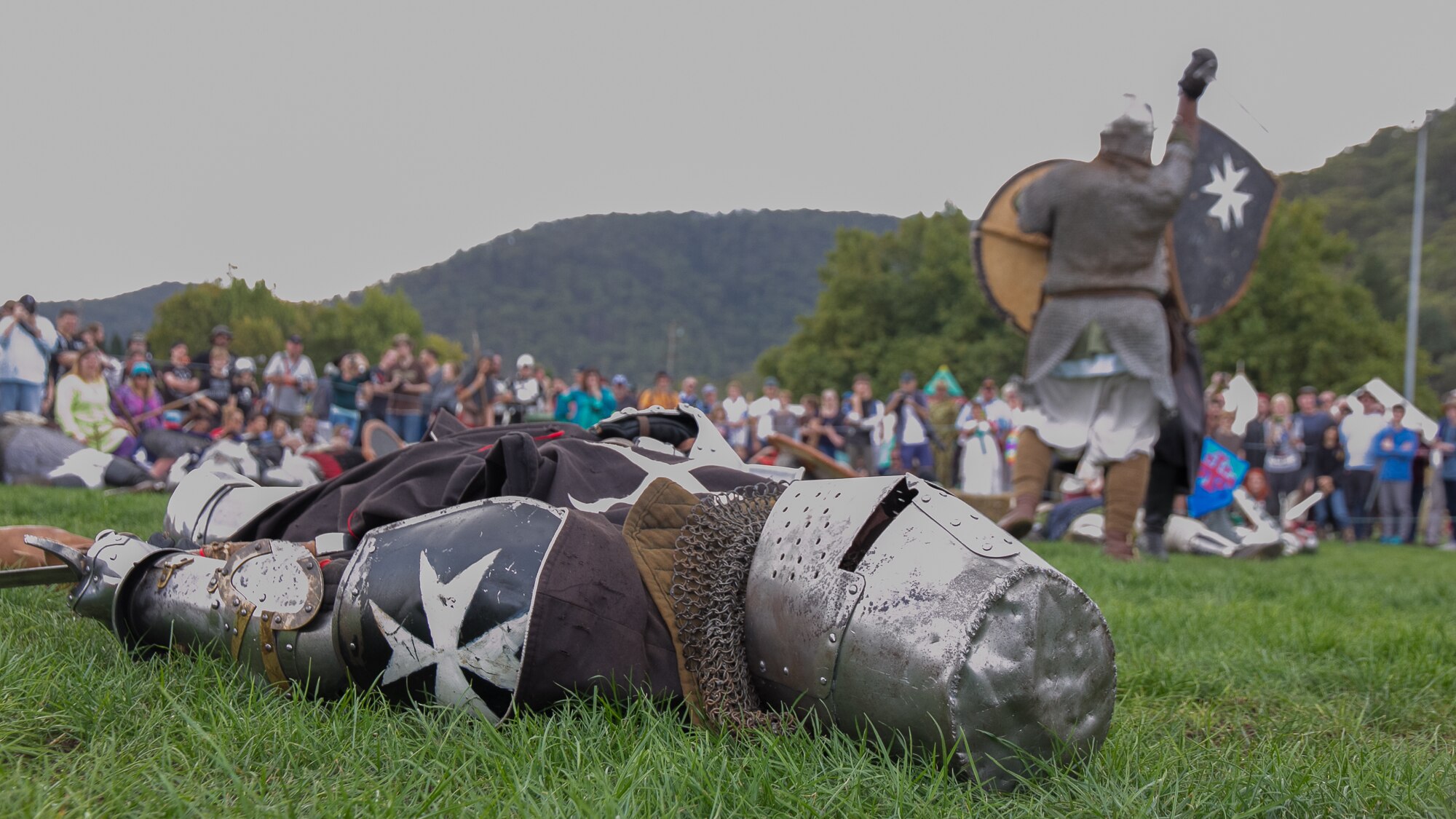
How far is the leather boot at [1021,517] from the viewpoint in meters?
5.74

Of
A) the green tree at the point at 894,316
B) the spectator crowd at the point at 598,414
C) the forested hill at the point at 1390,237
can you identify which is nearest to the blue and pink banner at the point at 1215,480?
the spectator crowd at the point at 598,414

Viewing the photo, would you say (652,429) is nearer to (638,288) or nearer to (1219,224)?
(1219,224)

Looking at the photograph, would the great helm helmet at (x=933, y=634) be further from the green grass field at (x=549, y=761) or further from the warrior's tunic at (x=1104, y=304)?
the warrior's tunic at (x=1104, y=304)

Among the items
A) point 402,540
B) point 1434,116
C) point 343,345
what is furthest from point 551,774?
point 343,345

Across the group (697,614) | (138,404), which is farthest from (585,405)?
(697,614)

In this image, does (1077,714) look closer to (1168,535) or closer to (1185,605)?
(1185,605)

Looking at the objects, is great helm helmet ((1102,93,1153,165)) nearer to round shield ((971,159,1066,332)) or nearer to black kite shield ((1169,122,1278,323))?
round shield ((971,159,1066,332))

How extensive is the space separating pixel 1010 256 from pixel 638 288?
98.5 metres

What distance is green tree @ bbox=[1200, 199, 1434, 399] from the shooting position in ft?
102

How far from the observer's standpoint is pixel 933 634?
1665mm

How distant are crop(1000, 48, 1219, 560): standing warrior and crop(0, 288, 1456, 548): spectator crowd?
13.8ft

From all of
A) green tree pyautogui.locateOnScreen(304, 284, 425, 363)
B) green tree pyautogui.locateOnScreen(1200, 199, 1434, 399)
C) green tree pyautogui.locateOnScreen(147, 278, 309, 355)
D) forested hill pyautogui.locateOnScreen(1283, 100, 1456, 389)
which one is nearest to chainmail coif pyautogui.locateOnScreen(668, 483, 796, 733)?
green tree pyautogui.locateOnScreen(147, 278, 309, 355)

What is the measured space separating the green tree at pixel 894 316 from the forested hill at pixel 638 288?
117ft

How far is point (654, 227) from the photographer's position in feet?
374
